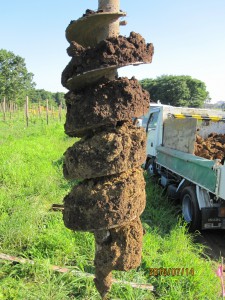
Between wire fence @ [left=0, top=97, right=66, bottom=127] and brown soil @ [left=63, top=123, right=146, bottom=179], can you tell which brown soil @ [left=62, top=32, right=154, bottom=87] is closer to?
brown soil @ [left=63, top=123, right=146, bottom=179]

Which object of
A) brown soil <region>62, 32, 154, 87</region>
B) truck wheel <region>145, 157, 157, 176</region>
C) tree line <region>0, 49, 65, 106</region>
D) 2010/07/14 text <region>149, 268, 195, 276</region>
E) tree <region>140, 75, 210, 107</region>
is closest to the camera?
brown soil <region>62, 32, 154, 87</region>

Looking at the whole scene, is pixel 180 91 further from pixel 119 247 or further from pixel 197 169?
pixel 119 247

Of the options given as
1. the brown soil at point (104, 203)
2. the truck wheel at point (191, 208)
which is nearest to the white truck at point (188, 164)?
the truck wheel at point (191, 208)

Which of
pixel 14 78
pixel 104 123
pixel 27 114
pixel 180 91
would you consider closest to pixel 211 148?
pixel 104 123

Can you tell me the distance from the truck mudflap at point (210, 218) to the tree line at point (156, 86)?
1984 inches

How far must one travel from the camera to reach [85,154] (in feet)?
5.30

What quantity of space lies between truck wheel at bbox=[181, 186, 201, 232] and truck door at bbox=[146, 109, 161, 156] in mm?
2036

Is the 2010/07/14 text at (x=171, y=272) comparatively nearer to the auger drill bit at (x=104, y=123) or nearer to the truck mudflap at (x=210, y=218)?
the truck mudflap at (x=210, y=218)

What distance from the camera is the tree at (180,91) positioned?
56.2m

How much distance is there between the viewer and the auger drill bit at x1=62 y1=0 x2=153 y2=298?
1.55 m

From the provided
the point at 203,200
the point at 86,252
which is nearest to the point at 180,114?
the point at 203,200

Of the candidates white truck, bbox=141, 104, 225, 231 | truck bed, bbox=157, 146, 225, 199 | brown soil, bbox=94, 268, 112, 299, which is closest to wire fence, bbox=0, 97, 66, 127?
white truck, bbox=141, 104, 225, 231

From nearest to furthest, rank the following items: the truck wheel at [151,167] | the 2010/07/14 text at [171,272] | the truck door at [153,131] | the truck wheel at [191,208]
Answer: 1. the 2010/07/14 text at [171,272]
2. the truck wheel at [191,208]
3. the truck door at [153,131]
4. the truck wheel at [151,167]

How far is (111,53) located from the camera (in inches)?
59.7
